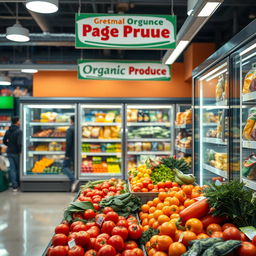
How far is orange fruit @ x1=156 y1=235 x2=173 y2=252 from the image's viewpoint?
1.94 meters

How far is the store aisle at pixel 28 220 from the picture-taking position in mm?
4242

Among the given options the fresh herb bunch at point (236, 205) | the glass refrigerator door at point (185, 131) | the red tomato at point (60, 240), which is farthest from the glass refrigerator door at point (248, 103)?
the glass refrigerator door at point (185, 131)

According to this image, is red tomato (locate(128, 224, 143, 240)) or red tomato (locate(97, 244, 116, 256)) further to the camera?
red tomato (locate(128, 224, 143, 240))

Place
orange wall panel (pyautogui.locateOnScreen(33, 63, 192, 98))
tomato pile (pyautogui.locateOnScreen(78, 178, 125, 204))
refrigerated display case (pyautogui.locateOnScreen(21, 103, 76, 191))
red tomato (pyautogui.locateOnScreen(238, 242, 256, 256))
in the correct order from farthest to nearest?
orange wall panel (pyautogui.locateOnScreen(33, 63, 192, 98))
refrigerated display case (pyautogui.locateOnScreen(21, 103, 76, 191))
tomato pile (pyautogui.locateOnScreen(78, 178, 125, 204))
red tomato (pyautogui.locateOnScreen(238, 242, 256, 256))

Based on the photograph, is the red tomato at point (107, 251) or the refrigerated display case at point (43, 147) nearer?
the red tomato at point (107, 251)

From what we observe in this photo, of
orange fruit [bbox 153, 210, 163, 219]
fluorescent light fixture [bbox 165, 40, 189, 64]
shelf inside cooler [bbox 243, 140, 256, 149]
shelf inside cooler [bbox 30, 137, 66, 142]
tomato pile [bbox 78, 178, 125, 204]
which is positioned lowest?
tomato pile [bbox 78, 178, 125, 204]

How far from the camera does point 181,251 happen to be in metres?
1.82

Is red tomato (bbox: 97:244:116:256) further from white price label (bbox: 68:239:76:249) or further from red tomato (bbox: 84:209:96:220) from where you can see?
red tomato (bbox: 84:209:96:220)

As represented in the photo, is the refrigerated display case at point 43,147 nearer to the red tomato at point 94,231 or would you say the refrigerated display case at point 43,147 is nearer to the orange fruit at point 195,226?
the red tomato at point 94,231

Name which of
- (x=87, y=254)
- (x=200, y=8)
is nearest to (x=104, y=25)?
(x=200, y=8)

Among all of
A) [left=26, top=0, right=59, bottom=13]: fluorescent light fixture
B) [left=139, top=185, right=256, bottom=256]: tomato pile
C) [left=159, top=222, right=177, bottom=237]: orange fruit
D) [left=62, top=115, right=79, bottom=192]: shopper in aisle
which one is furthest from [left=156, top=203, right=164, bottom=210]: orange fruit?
[left=62, top=115, right=79, bottom=192]: shopper in aisle

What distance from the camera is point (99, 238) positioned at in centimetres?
212

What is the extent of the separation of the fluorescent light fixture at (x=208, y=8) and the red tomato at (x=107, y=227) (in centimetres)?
194

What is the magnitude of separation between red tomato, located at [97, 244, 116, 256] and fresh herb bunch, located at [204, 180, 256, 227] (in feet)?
2.27
